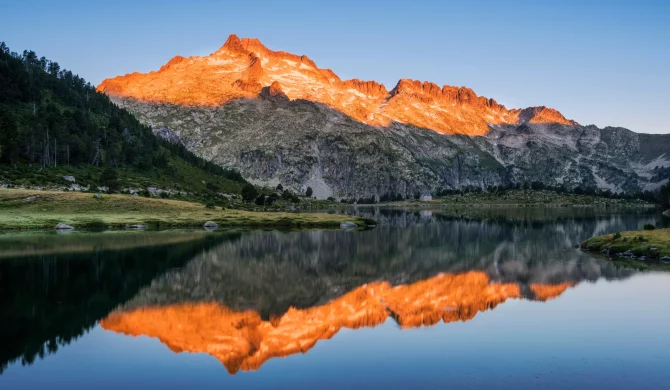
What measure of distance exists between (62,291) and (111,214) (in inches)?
3432

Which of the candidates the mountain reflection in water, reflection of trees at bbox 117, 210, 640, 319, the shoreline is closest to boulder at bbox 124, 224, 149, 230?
the mountain reflection in water

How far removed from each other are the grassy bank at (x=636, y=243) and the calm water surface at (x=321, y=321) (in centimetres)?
632

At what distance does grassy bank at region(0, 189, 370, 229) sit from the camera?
116250 mm

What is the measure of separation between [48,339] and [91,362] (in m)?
5.74

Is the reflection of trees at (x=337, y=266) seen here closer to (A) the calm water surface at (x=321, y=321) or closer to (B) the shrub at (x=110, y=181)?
(A) the calm water surface at (x=321, y=321)

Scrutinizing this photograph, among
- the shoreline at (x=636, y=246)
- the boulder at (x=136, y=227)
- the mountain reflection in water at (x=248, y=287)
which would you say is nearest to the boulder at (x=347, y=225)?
the mountain reflection in water at (x=248, y=287)

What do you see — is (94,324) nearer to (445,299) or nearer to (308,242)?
(445,299)

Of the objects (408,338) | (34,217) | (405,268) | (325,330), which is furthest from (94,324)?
(34,217)

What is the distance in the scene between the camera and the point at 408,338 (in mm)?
36125

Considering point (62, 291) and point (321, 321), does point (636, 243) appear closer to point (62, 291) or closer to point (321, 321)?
point (321, 321)

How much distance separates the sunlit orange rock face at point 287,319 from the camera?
3353cm

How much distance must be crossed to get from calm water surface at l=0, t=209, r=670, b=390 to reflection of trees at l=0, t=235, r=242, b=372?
0.16 meters

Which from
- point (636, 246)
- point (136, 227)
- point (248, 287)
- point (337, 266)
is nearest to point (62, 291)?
point (248, 287)

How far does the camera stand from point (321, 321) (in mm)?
41094
